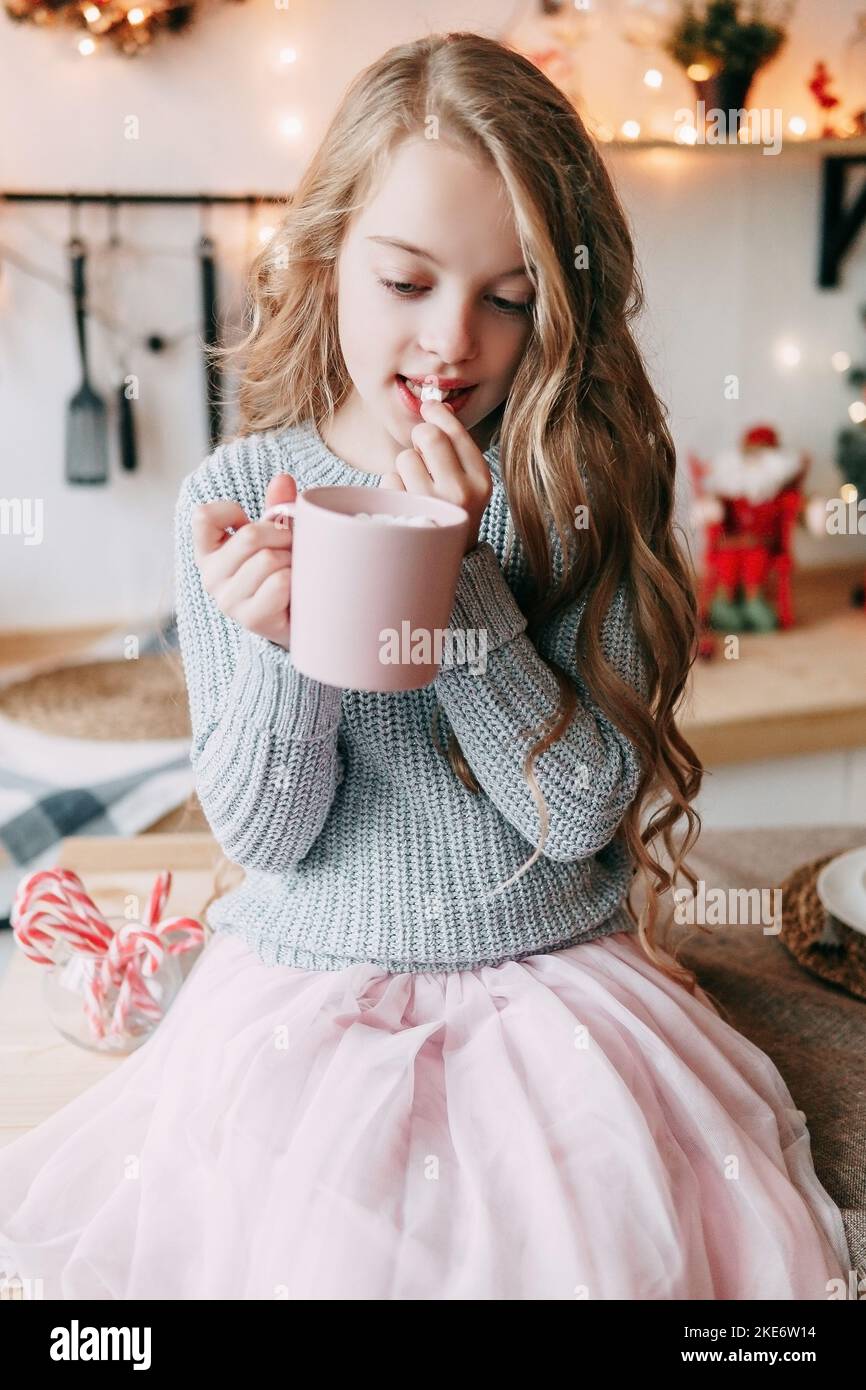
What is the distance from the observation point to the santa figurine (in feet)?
8.24

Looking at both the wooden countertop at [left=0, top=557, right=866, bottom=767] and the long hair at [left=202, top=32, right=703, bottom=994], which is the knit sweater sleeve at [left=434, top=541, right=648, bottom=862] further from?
the wooden countertop at [left=0, top=557, right=866, bottom=767]

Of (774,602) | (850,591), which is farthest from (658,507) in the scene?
(850,591)

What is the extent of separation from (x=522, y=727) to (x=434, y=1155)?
260 millimetres

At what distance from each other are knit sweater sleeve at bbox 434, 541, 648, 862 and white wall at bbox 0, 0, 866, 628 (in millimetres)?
1585

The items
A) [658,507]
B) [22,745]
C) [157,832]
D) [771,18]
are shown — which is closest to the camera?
[658,507]

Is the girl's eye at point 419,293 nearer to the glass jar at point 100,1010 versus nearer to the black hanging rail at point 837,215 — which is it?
the glass jar at point 100,1010

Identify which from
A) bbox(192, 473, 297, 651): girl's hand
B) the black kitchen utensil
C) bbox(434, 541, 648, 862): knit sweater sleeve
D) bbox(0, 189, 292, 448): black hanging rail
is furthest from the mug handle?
the black kitchen utensil

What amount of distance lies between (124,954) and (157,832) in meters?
0.88

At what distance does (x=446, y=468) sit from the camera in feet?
2.36

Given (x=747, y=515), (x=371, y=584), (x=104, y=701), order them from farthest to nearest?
(x=747, y=515) → (x=104, y=701) → (x=371, y=584)

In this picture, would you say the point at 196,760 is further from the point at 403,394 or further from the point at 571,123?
the point at 571,123

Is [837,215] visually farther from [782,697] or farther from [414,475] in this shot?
[414,475]

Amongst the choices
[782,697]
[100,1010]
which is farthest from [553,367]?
[782,697]
